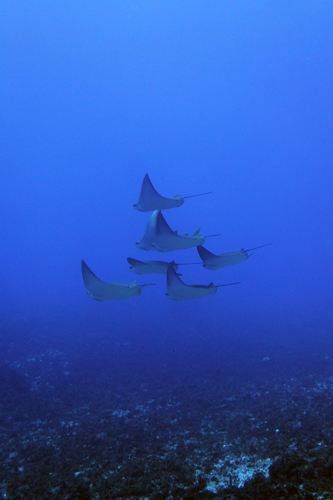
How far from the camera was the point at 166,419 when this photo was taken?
5.32 meters

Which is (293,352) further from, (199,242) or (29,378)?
(29,378)

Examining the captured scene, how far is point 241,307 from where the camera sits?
1923cm

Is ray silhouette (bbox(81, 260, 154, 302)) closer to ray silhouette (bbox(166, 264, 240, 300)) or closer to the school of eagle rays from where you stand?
the school of eagle rays

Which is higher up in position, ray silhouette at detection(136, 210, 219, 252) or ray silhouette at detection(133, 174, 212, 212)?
ray silhouette at detection(133, 174, 212, 212)

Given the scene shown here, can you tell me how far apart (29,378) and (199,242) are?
621 cm

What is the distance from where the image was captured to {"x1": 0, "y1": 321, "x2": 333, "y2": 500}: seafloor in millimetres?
2943

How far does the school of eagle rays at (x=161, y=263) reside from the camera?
3943mm

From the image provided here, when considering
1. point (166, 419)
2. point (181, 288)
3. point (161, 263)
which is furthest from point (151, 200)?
point (166, 419)

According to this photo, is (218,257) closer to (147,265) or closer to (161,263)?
(161,263)

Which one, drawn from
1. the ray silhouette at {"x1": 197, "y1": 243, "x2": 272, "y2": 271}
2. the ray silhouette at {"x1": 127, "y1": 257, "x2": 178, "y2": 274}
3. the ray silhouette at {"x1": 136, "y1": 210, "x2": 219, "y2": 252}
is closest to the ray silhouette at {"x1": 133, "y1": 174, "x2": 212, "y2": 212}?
the ray silhouette at {"x1": 136, "y1": 210, "x2": 219, "y2": 252}

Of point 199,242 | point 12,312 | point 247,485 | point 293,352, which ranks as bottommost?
point 293,352

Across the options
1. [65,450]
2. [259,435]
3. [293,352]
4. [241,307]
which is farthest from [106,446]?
[241,307]

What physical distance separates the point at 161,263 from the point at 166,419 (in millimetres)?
3028

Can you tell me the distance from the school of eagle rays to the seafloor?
214cm
